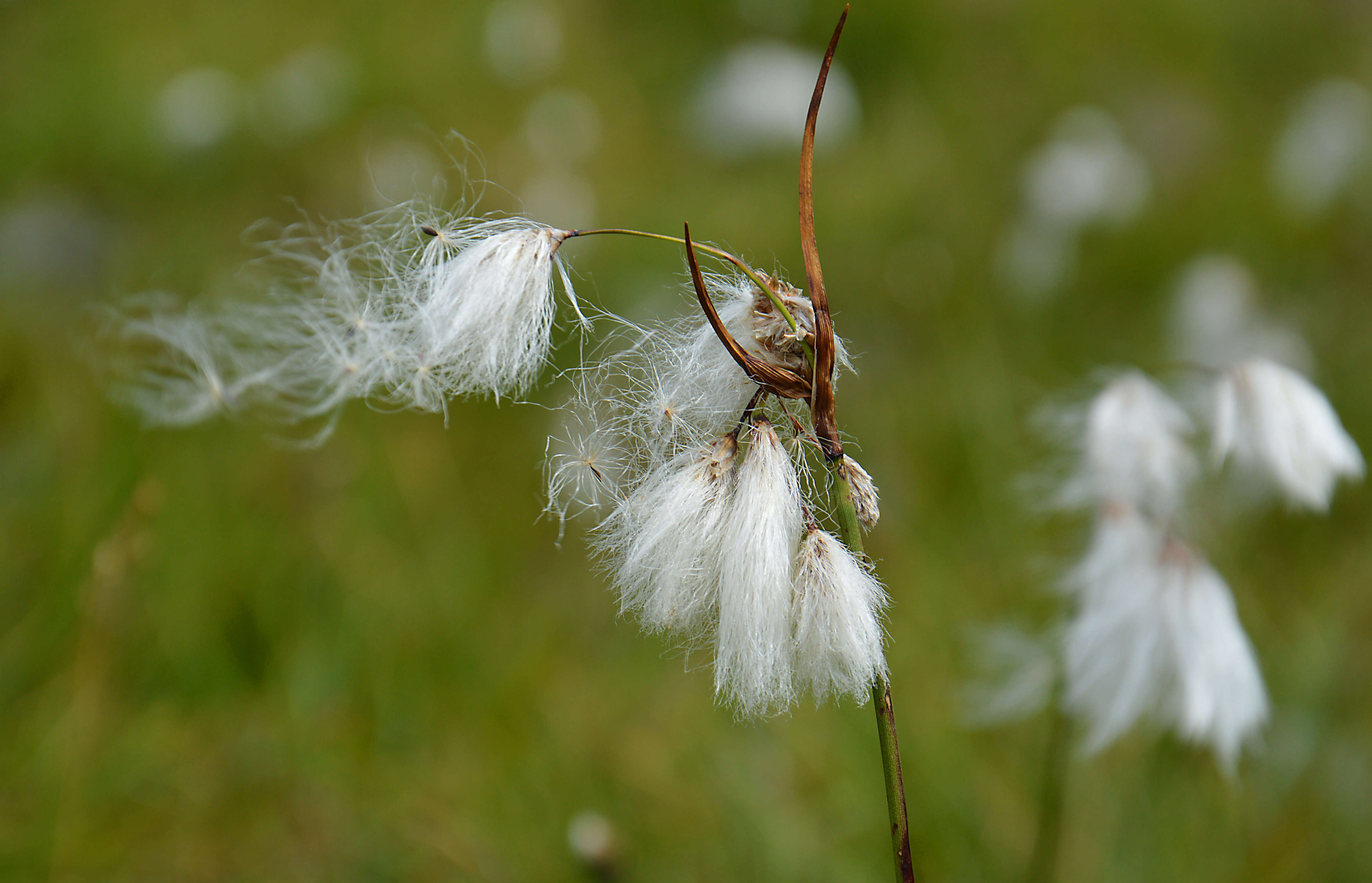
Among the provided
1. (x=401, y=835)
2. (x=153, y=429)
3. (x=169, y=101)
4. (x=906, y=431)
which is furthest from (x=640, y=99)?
(x=401, y=835)

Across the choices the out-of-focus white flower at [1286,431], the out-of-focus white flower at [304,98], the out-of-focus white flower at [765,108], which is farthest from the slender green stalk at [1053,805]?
the out-of-focus white flower at [304,98]

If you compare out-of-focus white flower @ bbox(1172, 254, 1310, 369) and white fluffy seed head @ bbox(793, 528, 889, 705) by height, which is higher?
white fluffy seed head @ bbox(793, 528, 889, 705)

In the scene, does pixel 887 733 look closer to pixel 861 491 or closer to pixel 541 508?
pixel 861 491

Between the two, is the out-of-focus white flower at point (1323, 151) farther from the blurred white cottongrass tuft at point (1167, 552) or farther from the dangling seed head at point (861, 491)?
the dangling seed head at point (861, 491)

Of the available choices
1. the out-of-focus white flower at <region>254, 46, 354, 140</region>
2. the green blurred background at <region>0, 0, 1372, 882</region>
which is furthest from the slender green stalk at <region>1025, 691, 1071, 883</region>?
the out-of-focus white flower at <region>254, 46, 354, 140</region>

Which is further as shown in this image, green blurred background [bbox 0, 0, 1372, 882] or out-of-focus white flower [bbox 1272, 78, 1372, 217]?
A: out-of-focus white flower [bbox 1272, 78, 1372, 217]

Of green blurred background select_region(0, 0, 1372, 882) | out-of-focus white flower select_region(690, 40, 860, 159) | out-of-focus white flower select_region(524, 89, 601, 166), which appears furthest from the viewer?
out-of-focus white flower select_region(690, 40, 860, 159)

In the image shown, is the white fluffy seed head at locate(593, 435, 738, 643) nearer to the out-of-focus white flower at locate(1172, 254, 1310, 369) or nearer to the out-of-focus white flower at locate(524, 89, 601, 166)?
the out-of-focus white flower at locate(1172, 254, 1310, 369)

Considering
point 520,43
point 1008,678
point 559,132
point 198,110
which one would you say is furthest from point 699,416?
point 520,43
